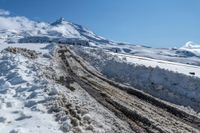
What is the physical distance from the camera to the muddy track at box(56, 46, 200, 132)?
15381 millimetres

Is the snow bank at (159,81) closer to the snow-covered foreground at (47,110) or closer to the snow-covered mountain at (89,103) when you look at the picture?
the snow-covered mountain at (89,103)

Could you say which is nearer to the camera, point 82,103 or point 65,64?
point 82,103

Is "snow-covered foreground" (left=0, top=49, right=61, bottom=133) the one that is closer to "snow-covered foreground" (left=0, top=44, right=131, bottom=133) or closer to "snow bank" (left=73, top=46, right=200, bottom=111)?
"snow-covered foreground" (left=0, top=44, right=131, bottom=133)

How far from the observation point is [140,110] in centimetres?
1747

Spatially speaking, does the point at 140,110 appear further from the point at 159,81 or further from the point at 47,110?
the point at 159,81

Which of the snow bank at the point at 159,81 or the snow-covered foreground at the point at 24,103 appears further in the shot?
the snow bank at the point at 159,81

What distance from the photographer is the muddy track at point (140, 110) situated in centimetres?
1538

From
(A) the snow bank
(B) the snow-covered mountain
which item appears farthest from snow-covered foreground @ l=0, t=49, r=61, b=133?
(A) the snow bank

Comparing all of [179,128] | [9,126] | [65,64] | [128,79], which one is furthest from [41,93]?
[65,64]

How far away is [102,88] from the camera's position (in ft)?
72.9

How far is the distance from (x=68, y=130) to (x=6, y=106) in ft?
14.6

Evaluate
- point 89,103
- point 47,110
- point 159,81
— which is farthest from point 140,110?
point 159,81

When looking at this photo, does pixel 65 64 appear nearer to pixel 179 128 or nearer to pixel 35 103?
pixel 35 103

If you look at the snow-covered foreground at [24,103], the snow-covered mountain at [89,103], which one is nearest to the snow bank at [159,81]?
the snow-covered mountain at [89,103]
